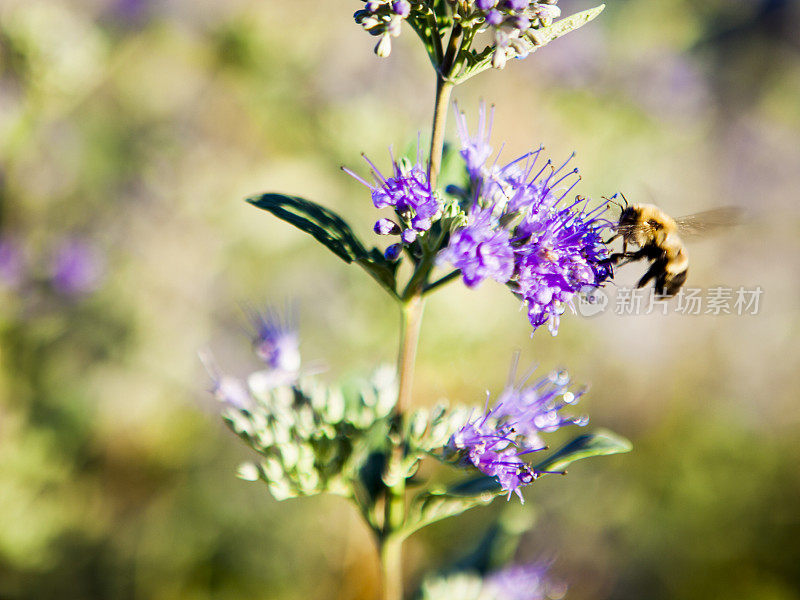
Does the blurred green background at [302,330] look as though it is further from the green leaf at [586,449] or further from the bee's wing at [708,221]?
the green leaf at [586,449]

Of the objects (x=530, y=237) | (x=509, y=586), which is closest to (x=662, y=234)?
(x=530, y=237)

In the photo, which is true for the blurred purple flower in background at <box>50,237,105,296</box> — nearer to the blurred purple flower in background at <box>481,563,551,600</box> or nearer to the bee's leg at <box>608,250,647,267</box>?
the blurred purple flower in background at <box>481,563,551,600</box>

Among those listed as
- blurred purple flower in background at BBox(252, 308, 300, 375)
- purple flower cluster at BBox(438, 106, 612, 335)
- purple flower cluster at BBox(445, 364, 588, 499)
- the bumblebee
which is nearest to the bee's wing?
the bumblebee

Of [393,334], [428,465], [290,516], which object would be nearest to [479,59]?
[393,334]

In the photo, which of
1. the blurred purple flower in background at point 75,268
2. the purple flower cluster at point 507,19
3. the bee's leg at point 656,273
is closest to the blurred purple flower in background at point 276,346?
the purple flower cluster at point 507,19

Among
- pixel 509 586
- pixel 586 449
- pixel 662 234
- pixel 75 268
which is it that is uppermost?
pixel 75 268

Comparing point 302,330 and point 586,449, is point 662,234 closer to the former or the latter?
point 586,449
